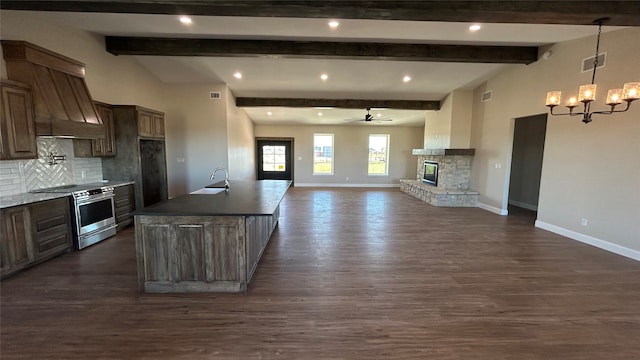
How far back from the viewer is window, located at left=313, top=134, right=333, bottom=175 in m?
11.0

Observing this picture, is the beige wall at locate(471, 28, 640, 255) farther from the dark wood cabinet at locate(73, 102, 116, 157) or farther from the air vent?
the dark wood cabinet at locate(73, 102, 116, 157)

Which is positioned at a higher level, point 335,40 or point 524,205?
point 335,40

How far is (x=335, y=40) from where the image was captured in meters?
4.97

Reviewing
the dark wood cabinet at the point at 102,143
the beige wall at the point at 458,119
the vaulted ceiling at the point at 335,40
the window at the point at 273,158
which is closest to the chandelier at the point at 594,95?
the vaulted ceiling at the point at 335,40

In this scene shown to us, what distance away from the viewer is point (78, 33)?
439 cm

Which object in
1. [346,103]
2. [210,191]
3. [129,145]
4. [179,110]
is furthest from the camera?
[346,103]

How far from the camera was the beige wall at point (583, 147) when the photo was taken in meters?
3.83

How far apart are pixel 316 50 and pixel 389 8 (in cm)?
209

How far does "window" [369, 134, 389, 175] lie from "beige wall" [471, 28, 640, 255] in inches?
199

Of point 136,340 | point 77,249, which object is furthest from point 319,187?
point 136,340

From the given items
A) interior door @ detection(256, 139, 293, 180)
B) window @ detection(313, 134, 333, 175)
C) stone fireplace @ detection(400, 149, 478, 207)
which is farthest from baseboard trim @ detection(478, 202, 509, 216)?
interior door @ detection(256, 139, 293, 180)

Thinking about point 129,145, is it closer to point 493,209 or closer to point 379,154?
point 493,209

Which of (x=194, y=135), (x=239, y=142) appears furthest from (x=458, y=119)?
(x=194, y=135)

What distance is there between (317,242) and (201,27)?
398 centimetres
